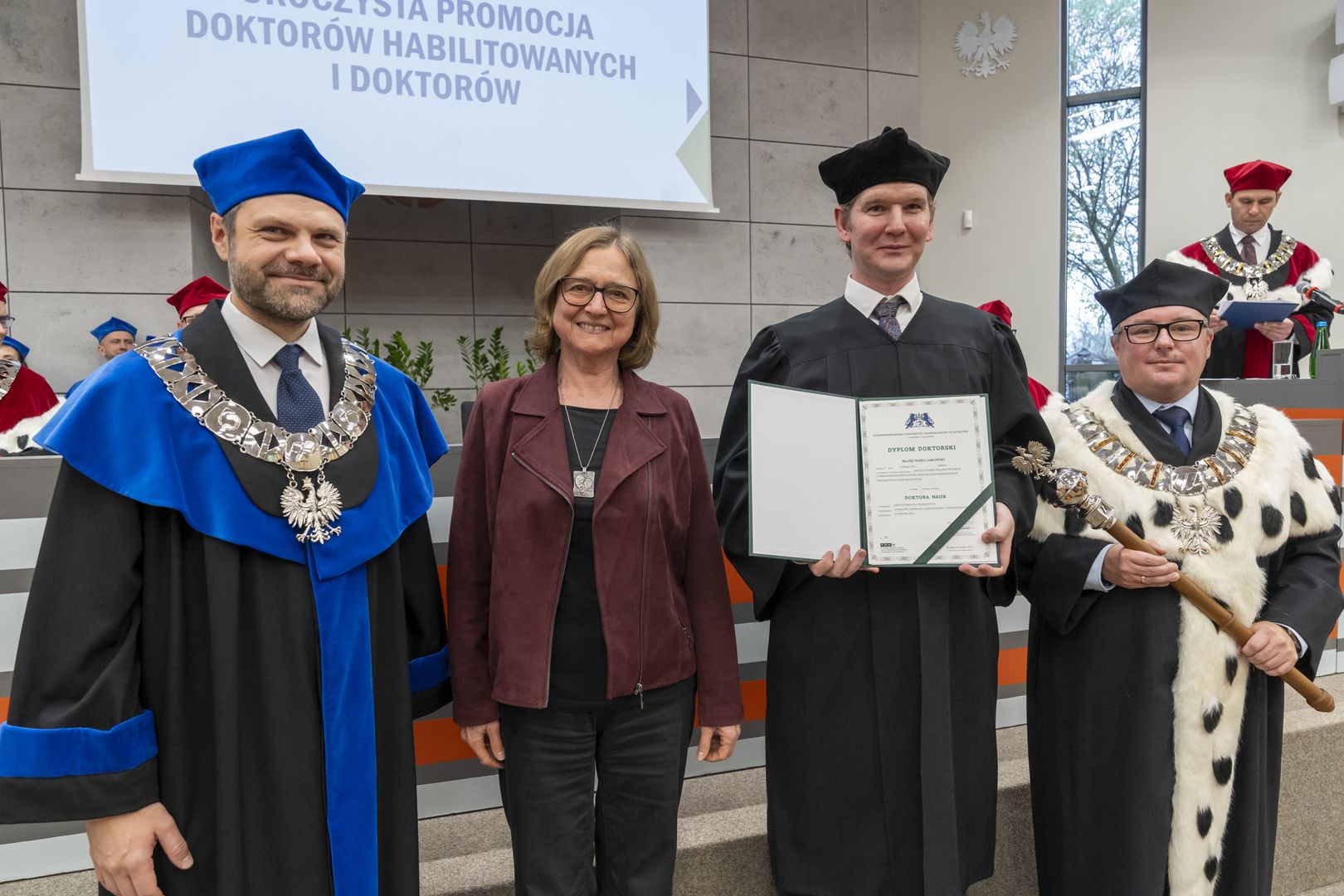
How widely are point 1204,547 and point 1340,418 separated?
7.15 feet

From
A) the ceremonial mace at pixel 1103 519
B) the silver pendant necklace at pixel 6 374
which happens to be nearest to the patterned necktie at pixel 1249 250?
the ceremonial mace at pixel 1103 519

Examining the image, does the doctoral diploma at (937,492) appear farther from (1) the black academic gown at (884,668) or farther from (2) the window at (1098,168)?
(2) the window at (1098,168)

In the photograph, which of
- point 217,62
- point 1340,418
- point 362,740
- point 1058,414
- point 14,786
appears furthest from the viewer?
point 217,62

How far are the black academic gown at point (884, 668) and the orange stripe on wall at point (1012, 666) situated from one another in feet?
3.92

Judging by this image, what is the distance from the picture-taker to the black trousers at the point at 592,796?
1.70 metres

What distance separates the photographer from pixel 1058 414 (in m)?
2.16

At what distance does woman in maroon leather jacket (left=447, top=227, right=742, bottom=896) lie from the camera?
5.53ft

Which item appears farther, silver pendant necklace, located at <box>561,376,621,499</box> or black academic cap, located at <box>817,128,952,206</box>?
black academic cap, located at <box>817,128,952,206</box>

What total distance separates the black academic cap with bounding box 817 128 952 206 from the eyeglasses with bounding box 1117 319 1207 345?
60 cm

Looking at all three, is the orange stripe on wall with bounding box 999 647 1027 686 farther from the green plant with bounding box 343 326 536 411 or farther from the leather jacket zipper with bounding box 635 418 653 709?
the green plant with bounding box 343 326 536 411

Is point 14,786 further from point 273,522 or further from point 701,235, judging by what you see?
point 701,235

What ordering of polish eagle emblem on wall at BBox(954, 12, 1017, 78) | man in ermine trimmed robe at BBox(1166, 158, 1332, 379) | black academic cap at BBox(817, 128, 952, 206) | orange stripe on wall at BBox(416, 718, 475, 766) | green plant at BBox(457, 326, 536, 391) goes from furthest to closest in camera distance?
polish eagle emblem on wall at BBox(954, 12, 1017, 78)
green plant at BBox(457, 326, 536, 391)
man in ermine trimmed robe at BBox(1166, 158, 1332, 379)
orange stripe on wall at BBox(416, 718, 475, 766)
black academic cap at BBox(817, 128, 952, 206)

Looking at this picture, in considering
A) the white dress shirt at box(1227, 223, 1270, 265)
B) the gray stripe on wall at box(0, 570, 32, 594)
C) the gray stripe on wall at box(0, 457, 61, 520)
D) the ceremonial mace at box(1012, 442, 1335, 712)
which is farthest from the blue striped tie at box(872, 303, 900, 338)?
the white dress shirt at box(1227, 223, 1270, 265)

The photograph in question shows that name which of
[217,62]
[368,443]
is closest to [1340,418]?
[368,443]
